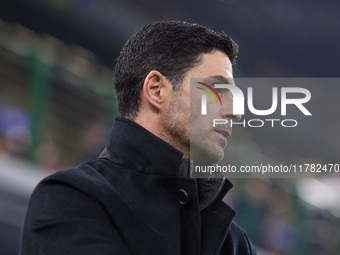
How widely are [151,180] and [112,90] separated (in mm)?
3290

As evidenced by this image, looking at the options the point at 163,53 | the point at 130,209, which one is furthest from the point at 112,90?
the point at 130,209

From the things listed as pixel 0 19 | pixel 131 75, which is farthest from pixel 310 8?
pixel 131 75

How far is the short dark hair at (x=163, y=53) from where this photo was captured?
1159mm

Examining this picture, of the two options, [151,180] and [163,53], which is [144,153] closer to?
[151,180]

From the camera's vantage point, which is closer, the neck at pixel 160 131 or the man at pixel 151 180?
the man at pixel 151 180

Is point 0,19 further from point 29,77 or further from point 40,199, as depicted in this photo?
point 40,199

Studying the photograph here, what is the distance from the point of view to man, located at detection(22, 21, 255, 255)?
0.92 m

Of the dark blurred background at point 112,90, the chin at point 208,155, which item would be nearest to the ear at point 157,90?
the chin at point 208,155

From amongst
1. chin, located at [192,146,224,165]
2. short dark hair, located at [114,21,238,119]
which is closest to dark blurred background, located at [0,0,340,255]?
short dark hair, located at [114,21,238,119]

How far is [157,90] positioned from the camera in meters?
1.16

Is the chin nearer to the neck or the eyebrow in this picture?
the neck

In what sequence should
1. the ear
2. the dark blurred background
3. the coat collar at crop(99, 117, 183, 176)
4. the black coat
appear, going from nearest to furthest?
the black coat, the coat collar at crop(99, 117, 183, 176), the ear, the dark blurred background

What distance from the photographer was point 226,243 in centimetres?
111

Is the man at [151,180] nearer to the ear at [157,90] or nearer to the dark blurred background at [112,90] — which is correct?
the ear at [157,90]
